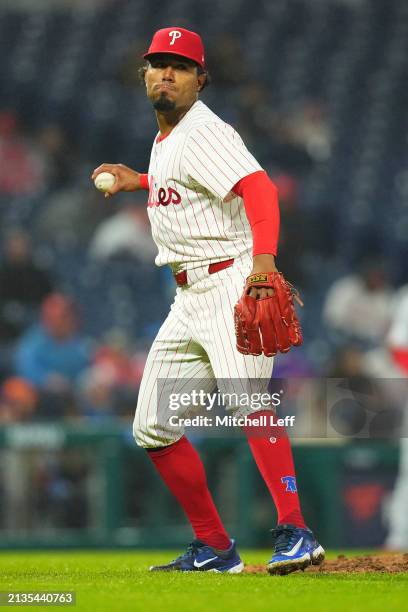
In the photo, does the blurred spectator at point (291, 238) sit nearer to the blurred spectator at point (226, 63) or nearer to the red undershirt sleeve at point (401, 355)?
the blurred spectator at point (226, 63)

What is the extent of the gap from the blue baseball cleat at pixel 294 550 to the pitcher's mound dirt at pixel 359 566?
34 centimetres

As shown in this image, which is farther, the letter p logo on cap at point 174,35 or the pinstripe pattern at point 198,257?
the letter p logo on cap at point 174,35

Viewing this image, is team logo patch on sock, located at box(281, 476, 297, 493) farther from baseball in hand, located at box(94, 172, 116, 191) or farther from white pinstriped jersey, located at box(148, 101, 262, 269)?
baseball in hand, located at box(94, 172, 116, 191)

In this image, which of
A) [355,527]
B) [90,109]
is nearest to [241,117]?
[90,109]

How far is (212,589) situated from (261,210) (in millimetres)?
1103

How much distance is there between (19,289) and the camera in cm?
871

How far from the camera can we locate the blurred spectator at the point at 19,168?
10188mm

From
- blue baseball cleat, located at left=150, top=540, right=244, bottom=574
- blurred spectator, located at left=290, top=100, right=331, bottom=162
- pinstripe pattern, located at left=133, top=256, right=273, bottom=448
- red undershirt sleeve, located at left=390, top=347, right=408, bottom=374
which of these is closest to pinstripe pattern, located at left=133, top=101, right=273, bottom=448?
pinstripe pattern, located at left=133, top=256, right=273, bottom=448

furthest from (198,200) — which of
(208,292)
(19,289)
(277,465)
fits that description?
(19,289)

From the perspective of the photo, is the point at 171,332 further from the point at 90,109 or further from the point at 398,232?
the point at 90,109

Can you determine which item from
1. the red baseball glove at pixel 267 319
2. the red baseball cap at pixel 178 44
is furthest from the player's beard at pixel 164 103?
the red baseball glove at pixel 267 319

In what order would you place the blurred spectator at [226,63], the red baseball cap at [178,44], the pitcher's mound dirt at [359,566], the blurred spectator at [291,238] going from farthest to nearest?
the blurred spectator at [226,63], the blurred spectator at [291,238], the pitcher's mound dirt at [359,566], the red baseball cap at [178,44]

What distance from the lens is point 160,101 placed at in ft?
12.9

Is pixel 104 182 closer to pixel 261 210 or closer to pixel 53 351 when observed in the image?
pixel 261 210
